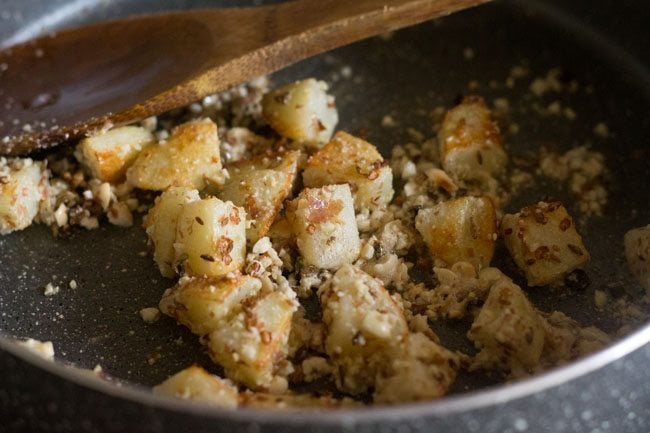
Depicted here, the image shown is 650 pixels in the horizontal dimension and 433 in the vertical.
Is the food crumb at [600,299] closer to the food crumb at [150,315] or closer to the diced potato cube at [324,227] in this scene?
the diced potato cube at [324,227]

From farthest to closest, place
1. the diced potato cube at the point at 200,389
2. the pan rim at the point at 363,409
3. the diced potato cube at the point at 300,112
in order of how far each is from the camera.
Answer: the diced potato cube at the point at 300,112 < the diced potato cube at the point at 200,389 < the pan rim at the point at 363,409

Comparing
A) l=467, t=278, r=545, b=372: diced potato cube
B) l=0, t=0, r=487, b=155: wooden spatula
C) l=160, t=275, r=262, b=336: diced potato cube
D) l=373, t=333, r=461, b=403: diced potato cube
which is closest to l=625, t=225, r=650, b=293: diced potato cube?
l=467, t=278, r=545, b=372: diced potato cube

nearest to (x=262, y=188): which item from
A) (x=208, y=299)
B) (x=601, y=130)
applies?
(x=208, y=299)

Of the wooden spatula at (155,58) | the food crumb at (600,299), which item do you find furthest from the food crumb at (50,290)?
the food crumb at (600,299)

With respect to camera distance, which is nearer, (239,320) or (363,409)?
(363,409)

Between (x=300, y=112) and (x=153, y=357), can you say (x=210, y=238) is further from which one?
(x=300, y=112)

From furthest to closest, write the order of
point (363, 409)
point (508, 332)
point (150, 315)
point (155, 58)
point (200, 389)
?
point (155, 58) → point (150, 315) → point (508, 332) → point (200, 389) → point (363, 409)
